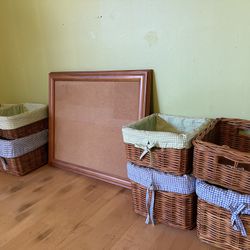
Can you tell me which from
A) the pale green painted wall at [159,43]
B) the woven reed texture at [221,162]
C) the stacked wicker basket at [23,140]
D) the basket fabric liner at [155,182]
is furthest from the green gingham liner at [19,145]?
the woven reed texture at [221,162]

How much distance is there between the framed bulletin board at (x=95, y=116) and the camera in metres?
1.60

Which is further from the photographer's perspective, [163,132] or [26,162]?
[26,162]

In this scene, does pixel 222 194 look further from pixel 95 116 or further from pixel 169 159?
pixel 95 116

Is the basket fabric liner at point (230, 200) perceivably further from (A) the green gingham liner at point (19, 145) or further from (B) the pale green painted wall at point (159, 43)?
(A) the green gingham liner at point (19, 145)

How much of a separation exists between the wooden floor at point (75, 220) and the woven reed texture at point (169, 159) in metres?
0.33

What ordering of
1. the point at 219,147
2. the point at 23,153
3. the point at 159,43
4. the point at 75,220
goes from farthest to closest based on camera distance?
the point at 23,153 → the point at 159,43 → the point at 75,220 → the point at 219,147

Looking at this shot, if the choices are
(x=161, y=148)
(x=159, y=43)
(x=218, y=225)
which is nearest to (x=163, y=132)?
(x=161, y=148)

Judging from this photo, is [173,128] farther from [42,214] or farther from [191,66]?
[42,214]

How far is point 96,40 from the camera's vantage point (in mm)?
1731

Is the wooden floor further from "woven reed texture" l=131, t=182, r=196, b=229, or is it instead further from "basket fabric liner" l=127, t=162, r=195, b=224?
"basket fabric liner" l=127, t=162, r=195, b=224

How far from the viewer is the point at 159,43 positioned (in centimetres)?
150

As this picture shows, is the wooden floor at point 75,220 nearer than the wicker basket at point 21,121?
Yes

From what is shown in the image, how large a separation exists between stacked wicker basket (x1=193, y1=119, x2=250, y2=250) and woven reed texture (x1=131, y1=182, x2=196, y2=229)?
0.07 m

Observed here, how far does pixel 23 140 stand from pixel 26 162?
176 mm
